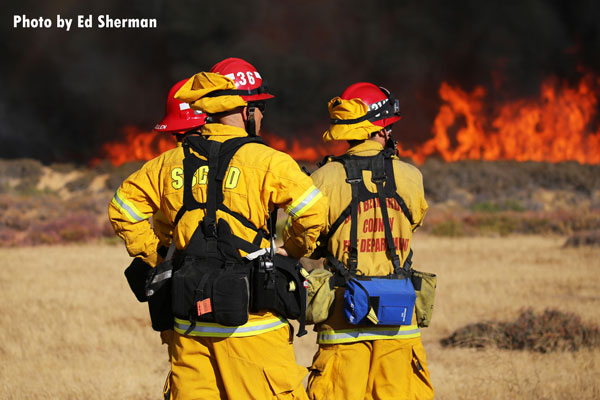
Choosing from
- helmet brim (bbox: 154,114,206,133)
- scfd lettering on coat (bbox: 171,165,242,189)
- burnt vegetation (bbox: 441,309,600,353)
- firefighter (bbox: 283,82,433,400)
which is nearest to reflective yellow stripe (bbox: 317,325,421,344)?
firefighter (bbox: 283,82,433,400)

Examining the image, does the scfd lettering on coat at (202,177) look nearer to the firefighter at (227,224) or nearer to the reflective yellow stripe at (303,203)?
the firefighter at (227,224)

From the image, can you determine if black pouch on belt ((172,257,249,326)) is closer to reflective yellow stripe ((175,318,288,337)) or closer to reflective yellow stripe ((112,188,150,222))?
reflective yellow stripe ((175,318,288,337))

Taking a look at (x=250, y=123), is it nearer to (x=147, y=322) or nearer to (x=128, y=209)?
(x=128, y=209)

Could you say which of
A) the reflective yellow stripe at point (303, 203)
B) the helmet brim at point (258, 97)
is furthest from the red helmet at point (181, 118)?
the reflective yellow stripe at point (303, 203)

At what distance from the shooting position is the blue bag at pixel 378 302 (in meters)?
3.42

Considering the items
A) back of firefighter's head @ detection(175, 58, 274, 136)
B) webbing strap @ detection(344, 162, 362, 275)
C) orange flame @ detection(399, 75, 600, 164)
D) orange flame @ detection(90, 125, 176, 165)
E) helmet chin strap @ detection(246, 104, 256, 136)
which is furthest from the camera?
orange flame @ detection(399, 75, 600, 164)

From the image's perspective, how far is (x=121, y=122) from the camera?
31.5 metres

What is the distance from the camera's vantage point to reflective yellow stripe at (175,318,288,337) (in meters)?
2.81

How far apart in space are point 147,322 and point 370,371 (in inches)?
167

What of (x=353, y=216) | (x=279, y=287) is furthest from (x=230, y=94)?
(x=353, y=216)

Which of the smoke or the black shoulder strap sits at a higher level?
the smoke

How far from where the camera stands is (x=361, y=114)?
12.4 feet

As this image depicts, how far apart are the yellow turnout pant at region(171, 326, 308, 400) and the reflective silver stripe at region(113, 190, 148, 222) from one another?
504 mm

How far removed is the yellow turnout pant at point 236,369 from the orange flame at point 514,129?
29199 millimetres
